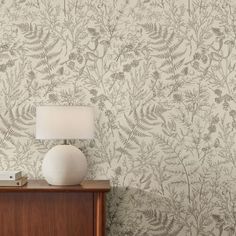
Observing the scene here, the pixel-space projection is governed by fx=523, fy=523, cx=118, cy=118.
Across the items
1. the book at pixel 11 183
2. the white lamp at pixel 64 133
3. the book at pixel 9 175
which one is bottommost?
the book at pixel 11 183

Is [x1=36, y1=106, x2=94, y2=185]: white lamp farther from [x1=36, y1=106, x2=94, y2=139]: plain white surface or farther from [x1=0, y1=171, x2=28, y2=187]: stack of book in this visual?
[x1=0, y1=171, x2=28, y2=187]: stack of book

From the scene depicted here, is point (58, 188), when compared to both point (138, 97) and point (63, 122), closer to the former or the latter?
point (63, 122)

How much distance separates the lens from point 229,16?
3.03 metres

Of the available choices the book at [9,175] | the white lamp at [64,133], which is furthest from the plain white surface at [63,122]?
the book at [9,175]

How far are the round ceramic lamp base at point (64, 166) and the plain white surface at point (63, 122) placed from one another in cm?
9

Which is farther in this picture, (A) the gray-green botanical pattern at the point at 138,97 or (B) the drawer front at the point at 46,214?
(A) the gray-green botanical pattern at the point at 138,97

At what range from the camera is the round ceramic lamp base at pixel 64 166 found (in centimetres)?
269

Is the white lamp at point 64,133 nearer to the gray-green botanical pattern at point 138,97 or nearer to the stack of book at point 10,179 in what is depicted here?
the stack of book at point 10,179

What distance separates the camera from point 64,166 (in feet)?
8.83

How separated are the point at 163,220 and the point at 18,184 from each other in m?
0.88

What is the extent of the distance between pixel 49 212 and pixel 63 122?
1.51 feet

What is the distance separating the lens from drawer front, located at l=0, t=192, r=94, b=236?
2.64 m

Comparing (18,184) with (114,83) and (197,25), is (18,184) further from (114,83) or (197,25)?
(197,25)

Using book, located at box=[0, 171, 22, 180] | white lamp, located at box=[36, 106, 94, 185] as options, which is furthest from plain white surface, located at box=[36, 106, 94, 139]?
book, located at box=[0, 171, 22, 180]
